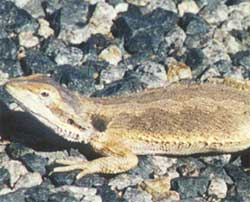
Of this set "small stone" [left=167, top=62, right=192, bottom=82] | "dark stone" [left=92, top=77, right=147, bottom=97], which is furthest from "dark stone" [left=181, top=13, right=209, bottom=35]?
"dark stone" [left=92, top=77, right=147, bottom=97]

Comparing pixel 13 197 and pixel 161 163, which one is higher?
pixel 161 163

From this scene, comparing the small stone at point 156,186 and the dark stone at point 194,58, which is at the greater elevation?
the dark stone at point 194,58

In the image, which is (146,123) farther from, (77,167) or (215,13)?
(215,13)

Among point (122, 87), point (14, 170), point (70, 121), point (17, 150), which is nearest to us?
point (70, 121)

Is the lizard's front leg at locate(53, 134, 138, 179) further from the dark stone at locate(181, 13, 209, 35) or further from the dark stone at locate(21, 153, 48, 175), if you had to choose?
the dark stone at locate(181, 13, 209, 35)

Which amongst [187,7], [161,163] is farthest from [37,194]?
[187,7]

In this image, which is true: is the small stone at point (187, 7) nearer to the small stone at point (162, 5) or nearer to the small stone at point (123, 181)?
the small stone at point (162, 5)

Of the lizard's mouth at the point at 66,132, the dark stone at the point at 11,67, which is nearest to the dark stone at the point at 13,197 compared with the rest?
the lizard's mouth at the point at 66,132
